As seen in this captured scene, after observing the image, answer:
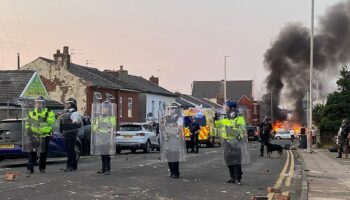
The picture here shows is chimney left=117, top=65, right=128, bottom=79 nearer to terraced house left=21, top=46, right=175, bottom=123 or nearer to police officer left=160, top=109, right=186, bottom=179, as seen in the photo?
terraced house left=21, top=46, right=175, bottom=123

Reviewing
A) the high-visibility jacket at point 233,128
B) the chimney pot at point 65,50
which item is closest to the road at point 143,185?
the high-visibility jacket at point 233,128

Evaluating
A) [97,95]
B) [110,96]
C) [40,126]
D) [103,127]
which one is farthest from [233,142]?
[110,96]

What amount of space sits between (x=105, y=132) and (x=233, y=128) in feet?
12.0


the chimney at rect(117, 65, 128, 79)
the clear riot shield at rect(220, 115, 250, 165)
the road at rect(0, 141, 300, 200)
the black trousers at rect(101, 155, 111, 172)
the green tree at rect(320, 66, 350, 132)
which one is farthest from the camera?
the chimney at rect(117, 65, 128, 79)

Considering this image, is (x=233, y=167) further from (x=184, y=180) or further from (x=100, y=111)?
(x=100, y=111)

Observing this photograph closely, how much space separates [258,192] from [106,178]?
381 centimetres

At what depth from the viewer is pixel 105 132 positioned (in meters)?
14.2

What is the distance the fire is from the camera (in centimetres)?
6738

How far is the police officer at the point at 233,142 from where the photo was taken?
12375 mm

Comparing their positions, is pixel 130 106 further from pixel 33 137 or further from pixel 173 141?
pixel 173 141

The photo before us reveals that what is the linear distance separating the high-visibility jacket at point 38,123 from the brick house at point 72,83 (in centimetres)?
2763

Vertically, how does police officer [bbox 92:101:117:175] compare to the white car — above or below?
above

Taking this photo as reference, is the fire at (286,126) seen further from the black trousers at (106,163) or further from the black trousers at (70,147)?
the black trousers at (106,163)

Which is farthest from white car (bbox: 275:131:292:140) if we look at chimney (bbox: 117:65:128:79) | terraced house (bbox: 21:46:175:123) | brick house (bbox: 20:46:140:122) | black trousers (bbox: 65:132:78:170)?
black trousers (bbox: 65:132:78:170)
